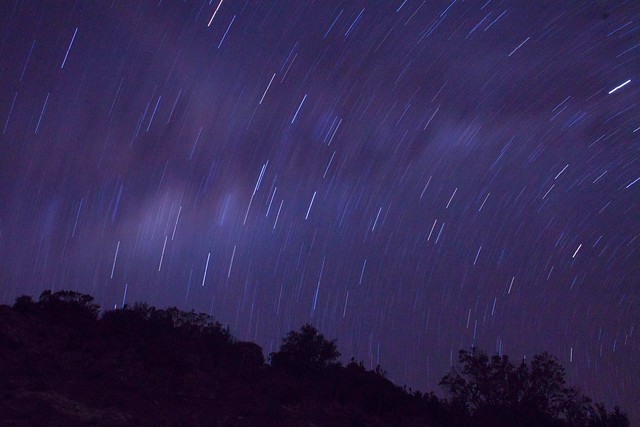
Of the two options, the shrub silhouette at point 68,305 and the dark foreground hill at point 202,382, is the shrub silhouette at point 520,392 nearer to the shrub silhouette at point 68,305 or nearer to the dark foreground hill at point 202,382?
the dark foreground hill at point 202,382

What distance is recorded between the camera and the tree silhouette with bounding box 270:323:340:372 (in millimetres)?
34938

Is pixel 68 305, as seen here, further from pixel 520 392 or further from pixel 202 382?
pixel 520 392

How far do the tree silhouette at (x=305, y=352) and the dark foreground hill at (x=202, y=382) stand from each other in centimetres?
8

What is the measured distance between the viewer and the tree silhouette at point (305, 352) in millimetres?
34938

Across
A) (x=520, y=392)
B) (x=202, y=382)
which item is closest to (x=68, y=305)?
(x=202, y=382)

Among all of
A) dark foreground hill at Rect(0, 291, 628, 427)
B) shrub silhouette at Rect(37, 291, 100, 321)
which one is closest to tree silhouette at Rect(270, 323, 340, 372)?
dark foreground hill at Rect(0, 291, 628, 427)

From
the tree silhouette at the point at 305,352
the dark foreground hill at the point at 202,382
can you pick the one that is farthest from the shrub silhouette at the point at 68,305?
the tree silhouette at the point at 305,352

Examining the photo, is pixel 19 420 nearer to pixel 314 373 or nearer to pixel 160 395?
pixel 160 395

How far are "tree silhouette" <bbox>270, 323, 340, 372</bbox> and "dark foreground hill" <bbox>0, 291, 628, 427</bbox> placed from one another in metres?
0.08

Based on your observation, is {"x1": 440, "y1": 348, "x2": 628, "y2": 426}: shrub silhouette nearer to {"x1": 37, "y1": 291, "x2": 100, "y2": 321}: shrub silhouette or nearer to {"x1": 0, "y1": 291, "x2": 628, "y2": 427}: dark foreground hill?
{"x1": 0, "y1": 291, "x2": 628, "y2": 427}: dark foreground hill

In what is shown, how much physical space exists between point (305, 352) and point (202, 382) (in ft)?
44.3

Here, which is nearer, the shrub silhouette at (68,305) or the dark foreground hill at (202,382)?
the dark foreground hill at (202,382)

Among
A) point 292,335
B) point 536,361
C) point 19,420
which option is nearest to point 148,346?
point 19,420

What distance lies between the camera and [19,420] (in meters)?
15.5
